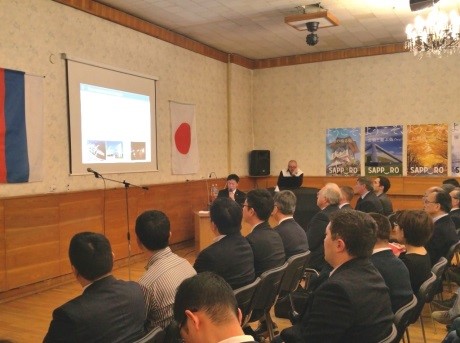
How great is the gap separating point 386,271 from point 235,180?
521 centimetres

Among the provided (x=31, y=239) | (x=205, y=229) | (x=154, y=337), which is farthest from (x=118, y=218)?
(x=154, y=337)

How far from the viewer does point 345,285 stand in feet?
6.44

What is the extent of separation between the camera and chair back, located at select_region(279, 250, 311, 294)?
10.8ft

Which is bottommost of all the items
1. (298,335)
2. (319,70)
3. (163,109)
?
(298,335)

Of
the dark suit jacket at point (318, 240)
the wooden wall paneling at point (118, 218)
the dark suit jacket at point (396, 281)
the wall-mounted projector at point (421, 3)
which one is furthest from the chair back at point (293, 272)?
the wall-mounted projector at point (421, 3)

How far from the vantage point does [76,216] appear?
585 centimetres

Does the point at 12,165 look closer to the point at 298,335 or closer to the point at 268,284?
the point at 268,284

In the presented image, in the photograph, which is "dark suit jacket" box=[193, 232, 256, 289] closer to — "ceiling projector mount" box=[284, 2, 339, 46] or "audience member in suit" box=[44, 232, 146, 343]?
"audience member in suit" box=[44, 232, 146, 343]

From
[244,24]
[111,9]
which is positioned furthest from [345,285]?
[244,24]

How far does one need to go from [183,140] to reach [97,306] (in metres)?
6.23

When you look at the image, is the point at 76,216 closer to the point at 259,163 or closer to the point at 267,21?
the point at 267,21

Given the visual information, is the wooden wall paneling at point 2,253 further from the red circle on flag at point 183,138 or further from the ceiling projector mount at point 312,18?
the ceiling projector mount at point 312,18

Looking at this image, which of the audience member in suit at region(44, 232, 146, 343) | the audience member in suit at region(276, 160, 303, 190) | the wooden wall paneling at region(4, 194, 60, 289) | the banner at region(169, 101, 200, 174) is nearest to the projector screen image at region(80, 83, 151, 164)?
the banner at region(169, 101, 200, 174)

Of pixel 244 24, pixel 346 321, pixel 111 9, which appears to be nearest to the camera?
pixel 346 321
